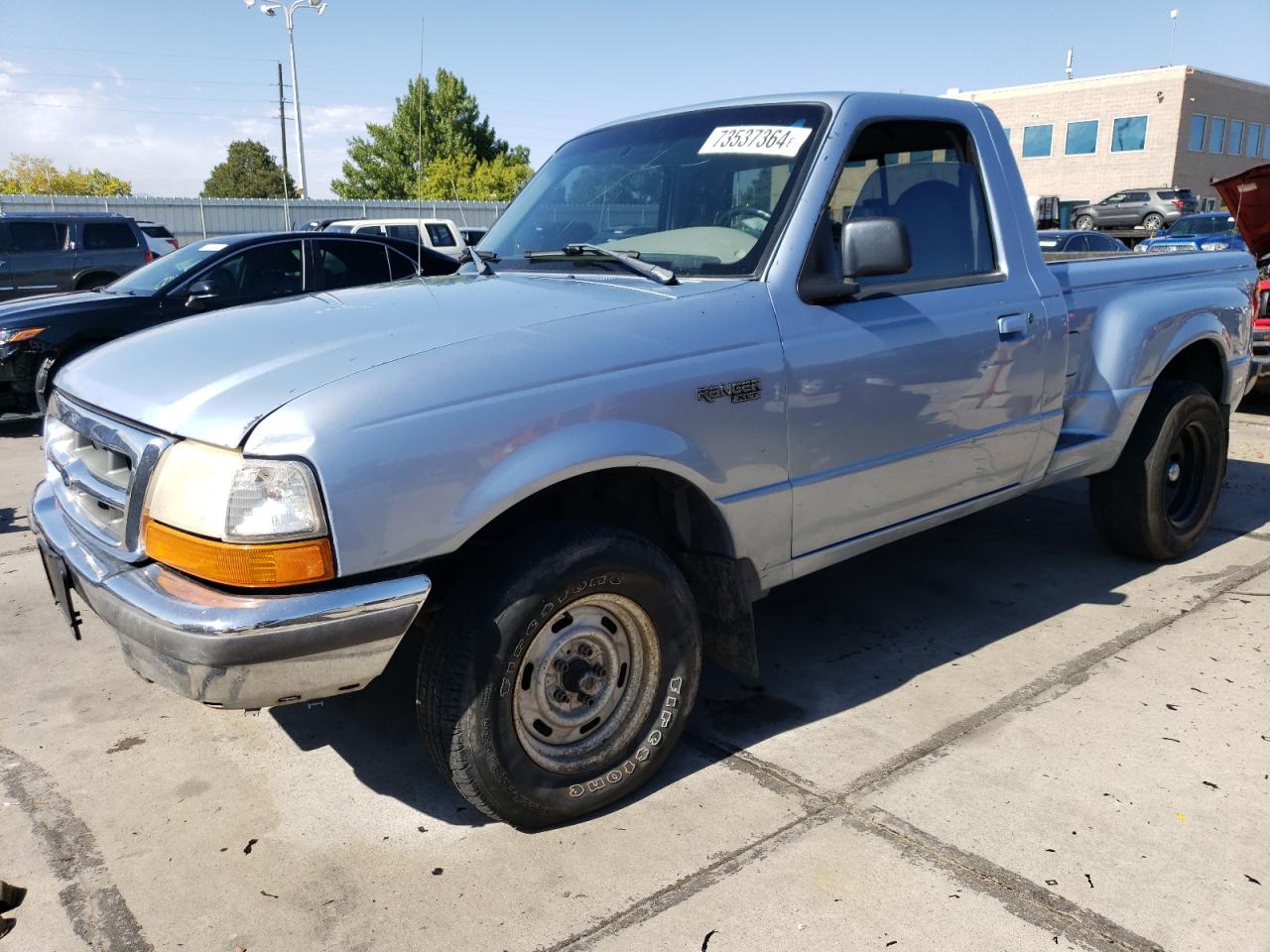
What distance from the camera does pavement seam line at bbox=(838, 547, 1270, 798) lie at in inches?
120

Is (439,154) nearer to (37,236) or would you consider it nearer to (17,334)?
(37,236)

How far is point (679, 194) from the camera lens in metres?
3.46

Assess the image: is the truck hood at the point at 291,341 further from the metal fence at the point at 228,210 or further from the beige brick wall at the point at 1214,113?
the beige brick wall at the point at 1214,113

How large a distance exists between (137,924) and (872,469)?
241cm

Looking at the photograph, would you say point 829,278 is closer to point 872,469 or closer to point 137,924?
point 872,469

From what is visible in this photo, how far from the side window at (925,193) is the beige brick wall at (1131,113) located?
45303 millimetres

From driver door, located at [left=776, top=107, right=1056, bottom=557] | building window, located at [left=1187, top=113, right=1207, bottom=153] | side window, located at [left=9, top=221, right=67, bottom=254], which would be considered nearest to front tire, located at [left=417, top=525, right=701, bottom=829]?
driver door, located at [left=776, top=107, right=1056, bottom=557]

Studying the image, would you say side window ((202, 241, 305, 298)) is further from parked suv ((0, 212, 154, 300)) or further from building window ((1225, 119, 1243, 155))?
building window ((1225, 119, 1243, 155))

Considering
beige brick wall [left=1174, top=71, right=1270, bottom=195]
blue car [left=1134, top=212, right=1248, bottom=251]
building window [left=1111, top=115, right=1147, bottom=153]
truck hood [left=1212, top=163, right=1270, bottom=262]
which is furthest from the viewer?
building window [left=1111, top=115, right=1147, bottom=153]

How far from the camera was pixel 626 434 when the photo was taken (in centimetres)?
265

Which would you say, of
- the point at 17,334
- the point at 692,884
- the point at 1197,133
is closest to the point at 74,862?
the point at 692,884

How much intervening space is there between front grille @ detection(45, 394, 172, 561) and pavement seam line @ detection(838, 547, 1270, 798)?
2055 millimetres

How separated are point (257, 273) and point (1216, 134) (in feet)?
175

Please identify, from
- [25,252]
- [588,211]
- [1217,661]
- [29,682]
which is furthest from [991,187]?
[25,252]
